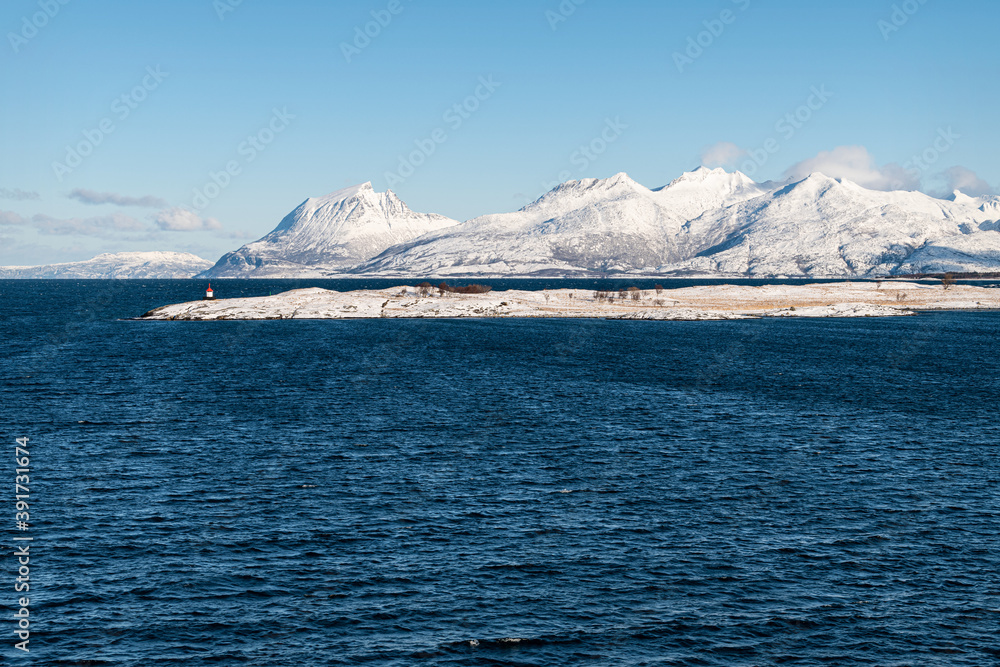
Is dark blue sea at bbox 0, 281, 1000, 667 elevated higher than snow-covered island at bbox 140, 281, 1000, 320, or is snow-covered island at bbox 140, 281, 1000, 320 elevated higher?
snow-covered island at bbox 140, 281, 1000, 320

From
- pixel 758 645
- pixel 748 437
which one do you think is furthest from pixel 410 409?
pixel 758 645

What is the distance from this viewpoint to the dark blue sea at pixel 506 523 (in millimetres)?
24031

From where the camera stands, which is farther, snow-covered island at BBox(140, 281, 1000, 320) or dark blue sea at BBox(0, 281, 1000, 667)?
snow-covered island at BBox(140, 281, 1000, 320)

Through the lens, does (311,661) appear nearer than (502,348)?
Yes

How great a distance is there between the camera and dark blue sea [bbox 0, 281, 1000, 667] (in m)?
24.0

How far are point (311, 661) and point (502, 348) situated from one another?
89.8 m

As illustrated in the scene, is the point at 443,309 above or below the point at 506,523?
above

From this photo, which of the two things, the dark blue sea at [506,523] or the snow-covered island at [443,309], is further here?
the snow-covered island at [443,309]

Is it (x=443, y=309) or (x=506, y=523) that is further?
(x=443, y=309)

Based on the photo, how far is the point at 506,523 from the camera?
111 feet

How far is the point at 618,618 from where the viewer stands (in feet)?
82.5

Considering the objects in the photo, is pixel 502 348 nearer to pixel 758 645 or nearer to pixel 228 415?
pixel 228 415

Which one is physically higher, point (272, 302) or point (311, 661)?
point (272, 302)

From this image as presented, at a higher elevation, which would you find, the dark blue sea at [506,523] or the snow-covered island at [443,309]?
the snow-covered island at [443,309]
